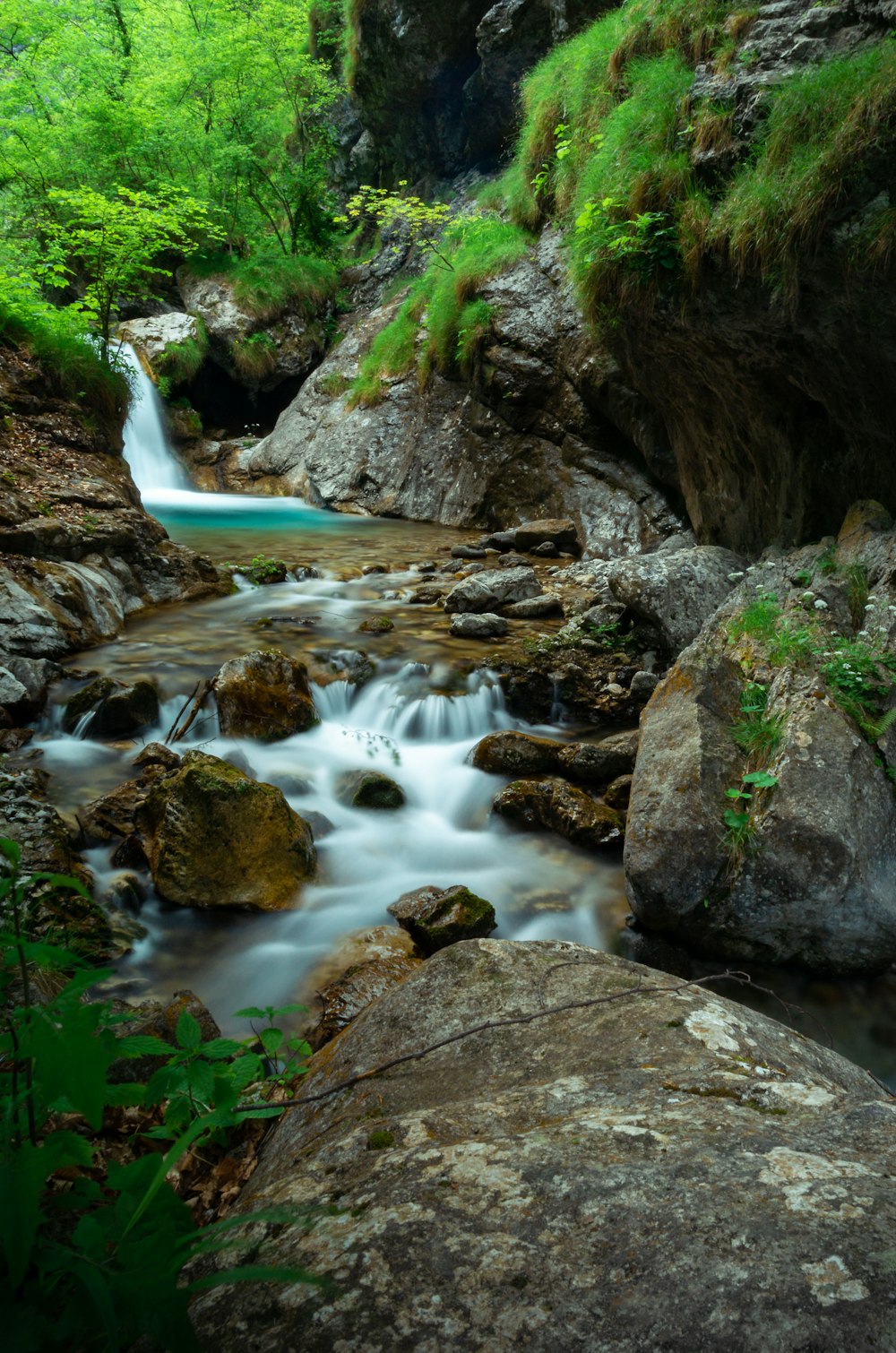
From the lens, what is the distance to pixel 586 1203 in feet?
3.54

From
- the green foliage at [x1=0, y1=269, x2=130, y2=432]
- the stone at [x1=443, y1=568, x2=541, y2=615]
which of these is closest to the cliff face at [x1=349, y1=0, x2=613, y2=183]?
the green foliage at [x1=0, y1=269, x2=130, y2=432]

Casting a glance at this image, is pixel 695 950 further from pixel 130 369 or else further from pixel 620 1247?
pixel 130 369

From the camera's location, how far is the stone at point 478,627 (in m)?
7.79

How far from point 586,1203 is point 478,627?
6.83 metres

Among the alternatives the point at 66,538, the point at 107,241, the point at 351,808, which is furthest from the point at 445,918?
the point at 107,241

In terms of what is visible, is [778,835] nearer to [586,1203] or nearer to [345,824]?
[345,824]

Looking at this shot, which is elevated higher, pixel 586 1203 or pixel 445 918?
pixel 586 1203

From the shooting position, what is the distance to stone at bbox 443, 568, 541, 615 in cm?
862

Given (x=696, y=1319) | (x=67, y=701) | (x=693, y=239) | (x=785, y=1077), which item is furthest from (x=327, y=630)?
(x=696, y=1319)

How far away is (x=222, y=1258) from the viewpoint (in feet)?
3.72

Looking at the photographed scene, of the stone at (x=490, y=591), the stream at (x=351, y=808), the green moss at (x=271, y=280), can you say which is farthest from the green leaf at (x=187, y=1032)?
the green moss at (x=271, y=280)

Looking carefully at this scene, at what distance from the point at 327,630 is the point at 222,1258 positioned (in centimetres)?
704

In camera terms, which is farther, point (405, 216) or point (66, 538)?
point (405, 216)

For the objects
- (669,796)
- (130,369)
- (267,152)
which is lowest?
(669,796)
